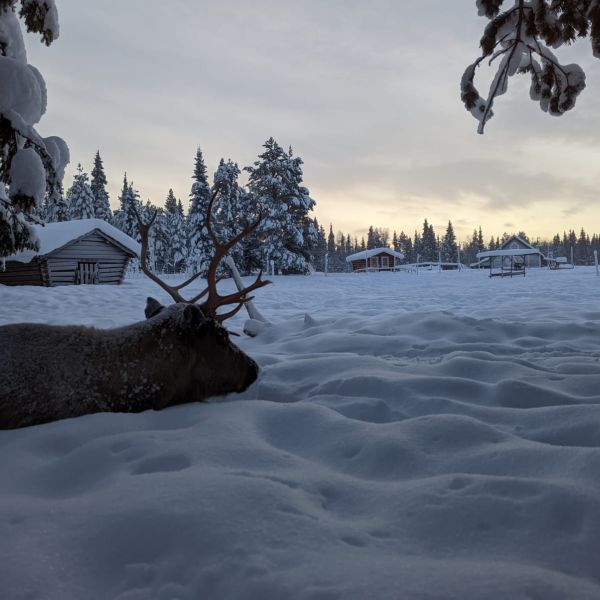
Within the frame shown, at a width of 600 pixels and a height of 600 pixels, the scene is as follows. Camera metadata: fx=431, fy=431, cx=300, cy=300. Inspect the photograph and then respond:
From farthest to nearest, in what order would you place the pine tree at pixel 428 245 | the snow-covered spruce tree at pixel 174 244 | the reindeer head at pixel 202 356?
the pine tree at pixel 428 245 < the snow-covered spruce tree at pixel 174 244 < the reindeer head at pixel 202 356

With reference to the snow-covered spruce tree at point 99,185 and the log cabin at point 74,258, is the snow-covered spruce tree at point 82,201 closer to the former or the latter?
the snow-covered spruce tree at point 99,185

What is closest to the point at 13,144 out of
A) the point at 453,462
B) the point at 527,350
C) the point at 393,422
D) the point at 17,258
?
the point at 393,422

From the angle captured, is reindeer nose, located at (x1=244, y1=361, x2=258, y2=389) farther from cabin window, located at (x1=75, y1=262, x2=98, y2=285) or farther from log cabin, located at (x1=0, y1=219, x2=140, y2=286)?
cabin window, located at (x1=75, y1=262, x2=98, y2=285)

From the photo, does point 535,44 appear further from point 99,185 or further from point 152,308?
point 99,185

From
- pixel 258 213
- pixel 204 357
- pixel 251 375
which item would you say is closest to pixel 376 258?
pixel 258 213

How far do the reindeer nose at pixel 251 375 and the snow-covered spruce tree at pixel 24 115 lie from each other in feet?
7.43

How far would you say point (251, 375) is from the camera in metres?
3.25

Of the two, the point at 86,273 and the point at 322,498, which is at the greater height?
the point at 86,273

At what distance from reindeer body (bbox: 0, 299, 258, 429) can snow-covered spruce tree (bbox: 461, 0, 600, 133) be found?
11.7 ft

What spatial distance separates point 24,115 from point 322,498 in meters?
4.08

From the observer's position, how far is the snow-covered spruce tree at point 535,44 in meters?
3.99

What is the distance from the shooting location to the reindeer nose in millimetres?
3234

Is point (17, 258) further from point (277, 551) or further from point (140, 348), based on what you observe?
point (277, 551)

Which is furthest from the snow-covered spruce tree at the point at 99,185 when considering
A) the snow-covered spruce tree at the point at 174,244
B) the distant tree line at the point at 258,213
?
the distant tree line at the point at 258,213
